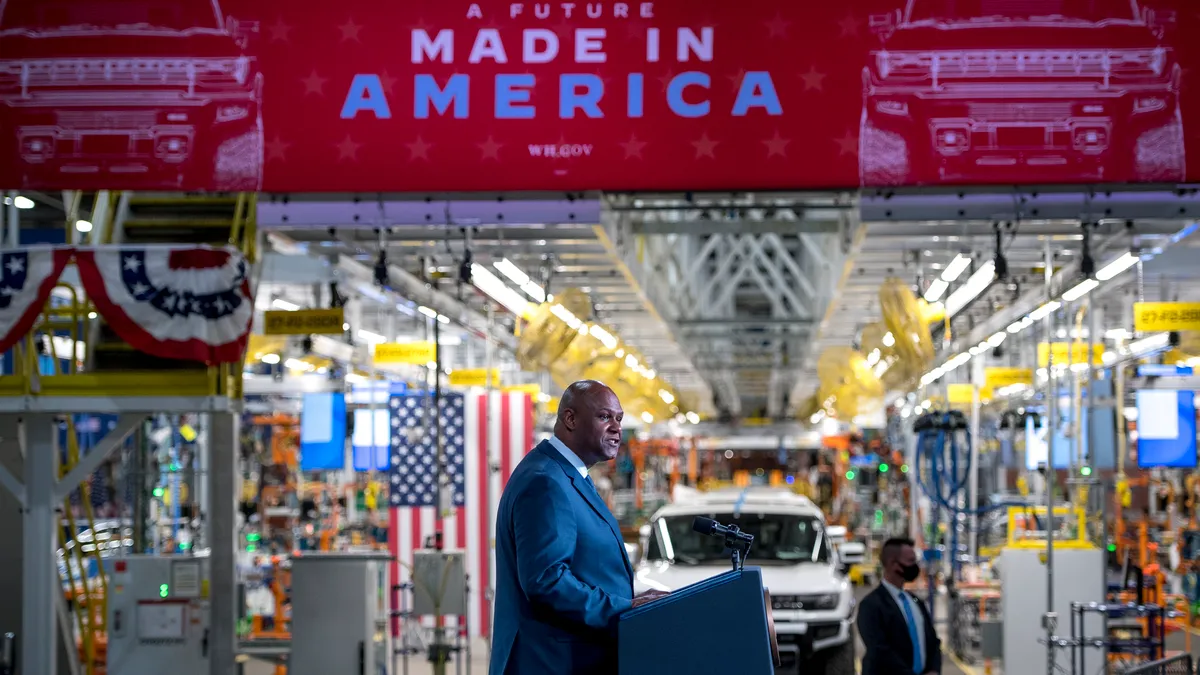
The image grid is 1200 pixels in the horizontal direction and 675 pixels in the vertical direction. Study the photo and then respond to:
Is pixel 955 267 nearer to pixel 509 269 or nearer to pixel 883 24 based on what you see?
pixel 509 269

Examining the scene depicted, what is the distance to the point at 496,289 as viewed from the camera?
12312mm

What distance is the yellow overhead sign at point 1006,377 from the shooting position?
19.2 meters

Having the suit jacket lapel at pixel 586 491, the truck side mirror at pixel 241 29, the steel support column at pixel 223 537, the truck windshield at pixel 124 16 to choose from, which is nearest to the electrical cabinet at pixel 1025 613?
the steel support column at pixel 223 537

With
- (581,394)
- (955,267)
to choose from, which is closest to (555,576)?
(581,394)

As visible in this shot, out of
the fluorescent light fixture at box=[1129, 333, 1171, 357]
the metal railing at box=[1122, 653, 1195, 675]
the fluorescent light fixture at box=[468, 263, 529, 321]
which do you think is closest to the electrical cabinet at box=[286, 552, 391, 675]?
the fluorescent light fixture at box=[468, 263, 529, 321]

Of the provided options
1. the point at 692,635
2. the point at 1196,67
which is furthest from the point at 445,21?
the point at 692,635

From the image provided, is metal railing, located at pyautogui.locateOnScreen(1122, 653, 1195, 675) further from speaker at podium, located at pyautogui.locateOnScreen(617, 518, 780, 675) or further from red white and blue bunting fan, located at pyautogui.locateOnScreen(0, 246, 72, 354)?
red white and blue bunting fan, located at pyautogui.locateOnScreen(0, 246, 72, 354)

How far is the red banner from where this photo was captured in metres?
7.86

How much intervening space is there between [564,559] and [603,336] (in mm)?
11935

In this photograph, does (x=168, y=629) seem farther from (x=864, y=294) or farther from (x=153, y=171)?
(x=864, y=294)

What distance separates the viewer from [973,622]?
1659cm

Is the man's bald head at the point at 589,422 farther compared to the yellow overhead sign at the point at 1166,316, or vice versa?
the yellow overhead sign at the point at 1166,316

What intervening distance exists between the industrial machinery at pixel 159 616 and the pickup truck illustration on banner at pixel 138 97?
365cm

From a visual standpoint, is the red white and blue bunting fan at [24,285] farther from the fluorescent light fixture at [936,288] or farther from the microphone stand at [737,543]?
the fluorescent light fixture at [936,288]
